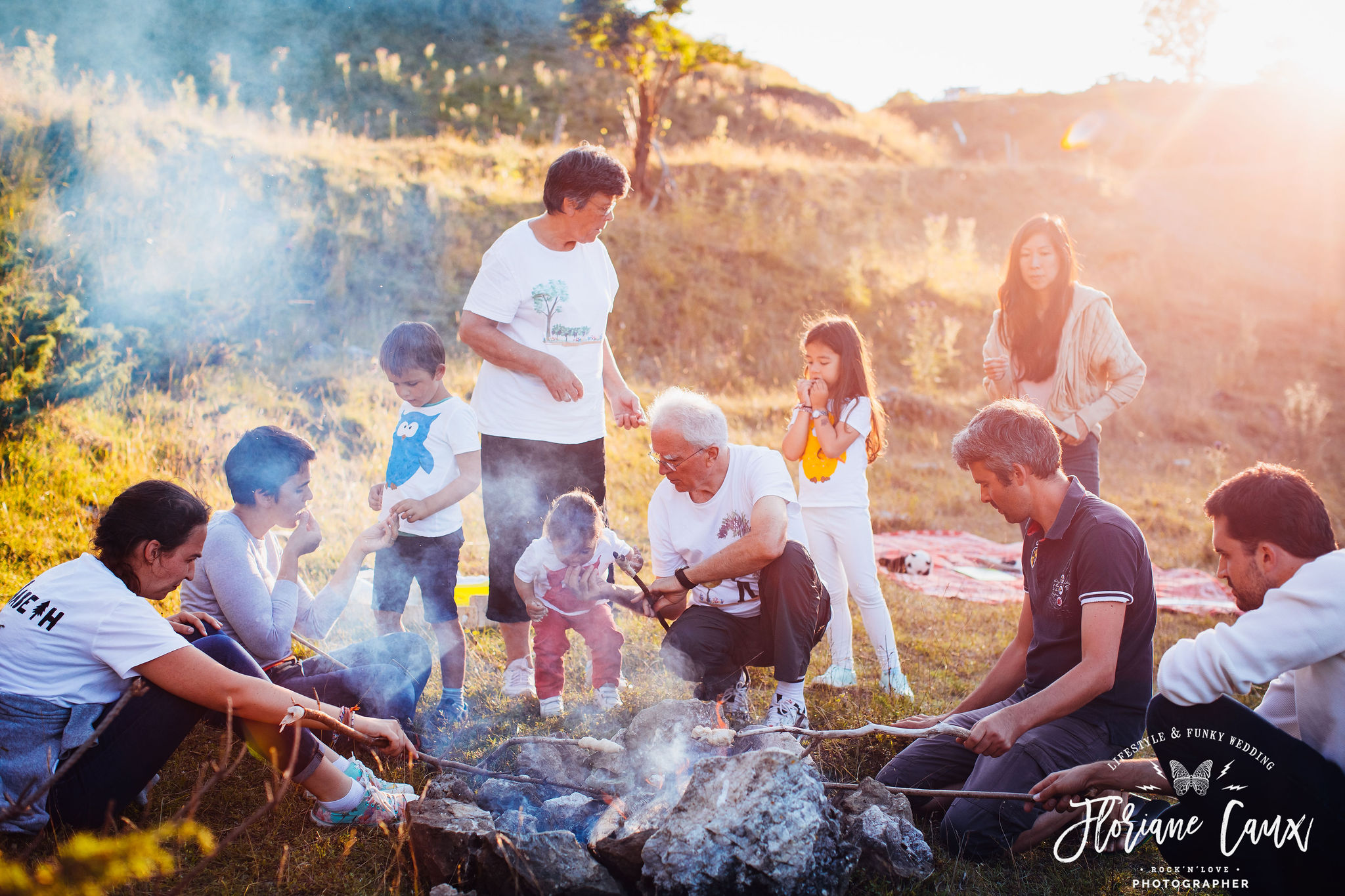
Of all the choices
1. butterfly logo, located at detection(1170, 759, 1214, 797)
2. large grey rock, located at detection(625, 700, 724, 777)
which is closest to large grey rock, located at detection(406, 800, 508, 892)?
large grey rock, located at detection(625, 700, 724, 777)

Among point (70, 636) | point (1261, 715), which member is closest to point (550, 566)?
point (70, 636)

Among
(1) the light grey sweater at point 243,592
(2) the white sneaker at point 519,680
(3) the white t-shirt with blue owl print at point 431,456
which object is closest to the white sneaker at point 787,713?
(2) the white sneaker at point 519,680

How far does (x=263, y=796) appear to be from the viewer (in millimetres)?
2957

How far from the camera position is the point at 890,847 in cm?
251

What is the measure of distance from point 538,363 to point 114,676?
1.80 metres

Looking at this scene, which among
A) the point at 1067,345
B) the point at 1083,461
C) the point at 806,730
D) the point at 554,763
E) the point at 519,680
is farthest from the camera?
the point at 1067,345

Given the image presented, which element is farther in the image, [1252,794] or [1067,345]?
[1067,345]

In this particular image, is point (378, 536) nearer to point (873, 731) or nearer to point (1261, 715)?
point (873, 731)

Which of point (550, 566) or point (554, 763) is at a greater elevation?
point (550, 566)

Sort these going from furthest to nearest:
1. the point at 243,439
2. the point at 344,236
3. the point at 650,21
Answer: the point at 650,21
the point at 344,236
the point at 243,439

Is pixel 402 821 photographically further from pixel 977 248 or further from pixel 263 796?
pixel 977 248

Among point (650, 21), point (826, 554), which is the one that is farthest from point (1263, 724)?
point (650, 21)

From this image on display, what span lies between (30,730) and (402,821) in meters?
1.01

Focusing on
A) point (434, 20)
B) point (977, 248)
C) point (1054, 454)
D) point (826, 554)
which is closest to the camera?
point (1054, 454)
